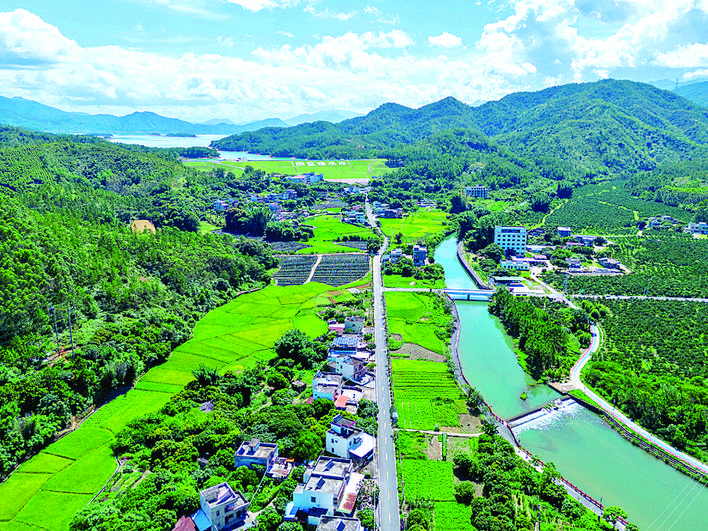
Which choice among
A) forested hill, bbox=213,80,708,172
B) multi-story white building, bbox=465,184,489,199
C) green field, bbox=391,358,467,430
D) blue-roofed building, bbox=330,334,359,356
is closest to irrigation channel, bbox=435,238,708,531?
green field, bbox=391,358,467,430

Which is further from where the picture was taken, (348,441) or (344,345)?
(344,345)

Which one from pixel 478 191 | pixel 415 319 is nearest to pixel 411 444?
pixel 415 319

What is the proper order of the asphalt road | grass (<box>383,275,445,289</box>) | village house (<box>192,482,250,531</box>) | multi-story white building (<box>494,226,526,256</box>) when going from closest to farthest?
village house (<box>192,482,250,531</box>) < the asphalt road < grass (<box>383,275,445,289</box>) < multi-story white building (<box>494,226,526,256</box>)

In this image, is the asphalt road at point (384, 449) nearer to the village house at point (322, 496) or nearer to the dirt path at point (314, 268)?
the village house at point (322, 496)

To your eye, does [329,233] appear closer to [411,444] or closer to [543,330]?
[543,330]

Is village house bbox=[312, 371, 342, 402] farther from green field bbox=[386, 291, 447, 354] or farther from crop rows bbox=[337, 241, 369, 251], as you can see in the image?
crop rows bbox=[337, 241, 369, 251]

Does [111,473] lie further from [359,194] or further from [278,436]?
[359,194]

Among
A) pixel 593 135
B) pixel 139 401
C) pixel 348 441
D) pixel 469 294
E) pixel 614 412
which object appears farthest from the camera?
pixel 593 135
